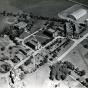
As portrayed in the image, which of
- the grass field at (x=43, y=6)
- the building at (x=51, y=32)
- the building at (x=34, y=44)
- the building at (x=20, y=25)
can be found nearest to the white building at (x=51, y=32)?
the building at (x=51, y=32)

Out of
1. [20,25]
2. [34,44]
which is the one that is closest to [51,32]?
[34,44]

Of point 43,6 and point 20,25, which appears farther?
point 43,6

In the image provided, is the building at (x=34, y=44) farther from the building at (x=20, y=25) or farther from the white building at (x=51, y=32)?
the building at (x=20, y=25)

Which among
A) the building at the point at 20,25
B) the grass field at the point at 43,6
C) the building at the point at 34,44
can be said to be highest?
the grass field at the point at 43,6

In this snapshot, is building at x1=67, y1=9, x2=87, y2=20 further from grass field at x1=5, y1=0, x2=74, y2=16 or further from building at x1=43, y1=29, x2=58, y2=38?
building at x1=43, y1=29, x2=58, y2=38

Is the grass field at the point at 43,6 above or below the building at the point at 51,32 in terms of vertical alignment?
above

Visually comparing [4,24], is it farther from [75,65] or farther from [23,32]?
[75,65]

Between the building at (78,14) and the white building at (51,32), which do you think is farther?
the building at (78,14)

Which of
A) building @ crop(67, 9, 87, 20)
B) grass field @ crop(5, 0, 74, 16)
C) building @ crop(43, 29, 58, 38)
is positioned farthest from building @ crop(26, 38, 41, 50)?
building @ crop(67, 9, 87, 20)

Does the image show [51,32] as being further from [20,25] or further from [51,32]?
[20,25]
